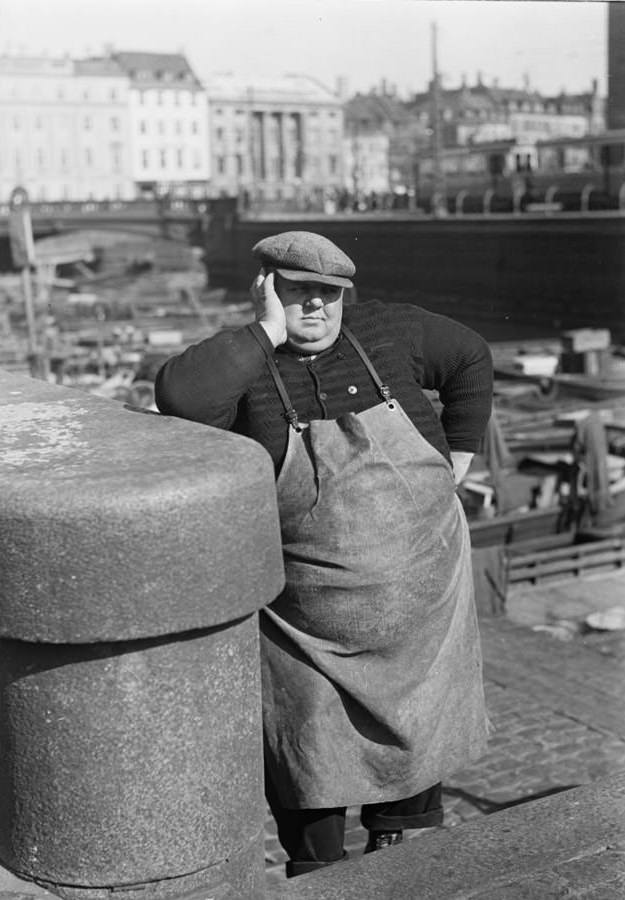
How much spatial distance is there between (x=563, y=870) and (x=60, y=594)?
1038 mm

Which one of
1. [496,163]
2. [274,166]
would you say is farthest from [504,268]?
[274,166]

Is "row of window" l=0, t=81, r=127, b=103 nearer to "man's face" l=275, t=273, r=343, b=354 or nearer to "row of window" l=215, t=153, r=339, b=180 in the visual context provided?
"row of window" l=215, t=153, r=339, b=180

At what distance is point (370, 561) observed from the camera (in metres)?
2.59

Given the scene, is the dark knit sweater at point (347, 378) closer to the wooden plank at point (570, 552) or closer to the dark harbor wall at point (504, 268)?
the wooden plank at point (570, 552)

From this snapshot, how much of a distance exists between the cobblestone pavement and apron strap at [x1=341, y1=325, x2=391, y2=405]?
1913 mm

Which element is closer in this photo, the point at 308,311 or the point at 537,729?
the point at 308,311

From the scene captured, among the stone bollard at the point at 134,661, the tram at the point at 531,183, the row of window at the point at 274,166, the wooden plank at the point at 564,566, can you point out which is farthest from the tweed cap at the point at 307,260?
A: the row of window at the point at 274,166

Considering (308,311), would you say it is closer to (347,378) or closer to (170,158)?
(347,378)

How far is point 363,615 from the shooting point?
2609 millimetres

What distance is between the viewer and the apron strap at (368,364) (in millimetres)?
2701

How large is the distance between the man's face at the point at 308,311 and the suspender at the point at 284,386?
0.07 meters

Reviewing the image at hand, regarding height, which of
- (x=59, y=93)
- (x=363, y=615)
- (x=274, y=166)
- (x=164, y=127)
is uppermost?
(x=59, y=93)

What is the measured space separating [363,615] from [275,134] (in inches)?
3827

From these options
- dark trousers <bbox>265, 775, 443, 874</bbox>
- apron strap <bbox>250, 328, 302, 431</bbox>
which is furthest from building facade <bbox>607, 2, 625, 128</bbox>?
dark trousers <bbox>265, 775, 443, 874</bbox>
